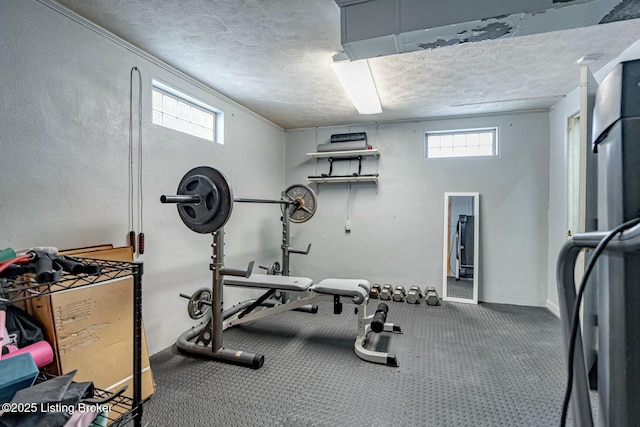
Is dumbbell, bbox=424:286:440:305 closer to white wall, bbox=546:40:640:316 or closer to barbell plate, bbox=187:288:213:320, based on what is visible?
white wall, bbox=546:40:640:316

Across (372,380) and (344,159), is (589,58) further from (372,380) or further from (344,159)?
(372,380)

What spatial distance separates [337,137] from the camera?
435 centimetres

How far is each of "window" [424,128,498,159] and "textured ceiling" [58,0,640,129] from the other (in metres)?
0.40

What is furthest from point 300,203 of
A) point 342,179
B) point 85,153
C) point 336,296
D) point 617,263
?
point 617,263

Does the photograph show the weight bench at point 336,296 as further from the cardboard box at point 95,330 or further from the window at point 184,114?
the window at point 184,114

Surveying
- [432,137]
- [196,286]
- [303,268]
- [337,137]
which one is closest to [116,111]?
[196,286]

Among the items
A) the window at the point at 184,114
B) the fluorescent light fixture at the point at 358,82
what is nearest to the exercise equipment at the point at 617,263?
the fluorescent light fixture at the point at 358,82

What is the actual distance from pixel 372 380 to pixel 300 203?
6.99ft

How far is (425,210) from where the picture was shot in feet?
13.5

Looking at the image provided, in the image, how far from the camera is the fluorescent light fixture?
2.42m

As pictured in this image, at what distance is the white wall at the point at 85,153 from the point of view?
1.66 metres

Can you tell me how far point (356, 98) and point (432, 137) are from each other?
1.60m

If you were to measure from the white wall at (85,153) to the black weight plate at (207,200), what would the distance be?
485 mm

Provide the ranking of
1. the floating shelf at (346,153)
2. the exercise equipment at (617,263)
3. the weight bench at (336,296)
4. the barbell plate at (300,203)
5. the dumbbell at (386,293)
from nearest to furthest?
the exercise equipment at (617,263) → the weight bench at (336,296) → the barbell plate at (300,203) → the dumbbell at (386,293) → the floating shelf at (346,153)
